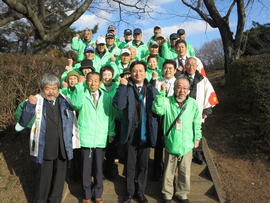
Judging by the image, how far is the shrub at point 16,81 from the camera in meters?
4.84

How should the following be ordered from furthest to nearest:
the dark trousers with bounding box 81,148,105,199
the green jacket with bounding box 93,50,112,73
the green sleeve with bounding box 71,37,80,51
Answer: the green sleeve with bounding box 71,37,80,51, the green jacket with bounding box 93,50,112,73, the dark trousers with bounding box 81,148,105,199

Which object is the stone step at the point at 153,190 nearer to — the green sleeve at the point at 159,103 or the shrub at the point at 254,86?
the green sleeve at the point at 159,103

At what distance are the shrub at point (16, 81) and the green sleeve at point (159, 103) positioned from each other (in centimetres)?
362

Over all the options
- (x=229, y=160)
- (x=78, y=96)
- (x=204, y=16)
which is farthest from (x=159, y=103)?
(x=204, y=16)

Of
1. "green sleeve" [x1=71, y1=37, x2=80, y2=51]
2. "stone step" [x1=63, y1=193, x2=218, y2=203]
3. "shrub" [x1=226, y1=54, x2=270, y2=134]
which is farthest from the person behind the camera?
"green sleeve" [x1=71, y1=37, x2=80, y2=51]

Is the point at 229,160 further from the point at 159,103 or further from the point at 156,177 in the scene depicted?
the point at 159,103

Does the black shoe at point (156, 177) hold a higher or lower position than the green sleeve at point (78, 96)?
lower

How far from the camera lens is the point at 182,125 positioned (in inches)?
126

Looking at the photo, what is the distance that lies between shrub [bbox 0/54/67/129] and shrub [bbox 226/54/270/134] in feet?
17.5

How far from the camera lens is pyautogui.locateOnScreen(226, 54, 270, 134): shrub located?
433 cm

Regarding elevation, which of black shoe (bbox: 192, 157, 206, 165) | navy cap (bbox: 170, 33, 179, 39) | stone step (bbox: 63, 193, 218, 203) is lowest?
stone step (bbox: 63, 193, 218, 203)

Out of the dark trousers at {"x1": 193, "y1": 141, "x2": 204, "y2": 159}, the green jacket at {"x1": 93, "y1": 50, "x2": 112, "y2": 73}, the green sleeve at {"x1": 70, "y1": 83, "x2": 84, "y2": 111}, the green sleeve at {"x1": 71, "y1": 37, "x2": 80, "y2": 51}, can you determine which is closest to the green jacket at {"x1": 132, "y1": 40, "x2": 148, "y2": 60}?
the green jacket at {"x1": 93, "y1": 50, "x2": 112, "y2": 73}

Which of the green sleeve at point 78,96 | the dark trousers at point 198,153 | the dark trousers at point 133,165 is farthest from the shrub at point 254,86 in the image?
the green sleeve at point 78,96

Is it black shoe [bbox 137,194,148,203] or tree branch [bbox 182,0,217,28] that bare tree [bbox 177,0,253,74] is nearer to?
tree branch [bbox 182,0,217,28]
